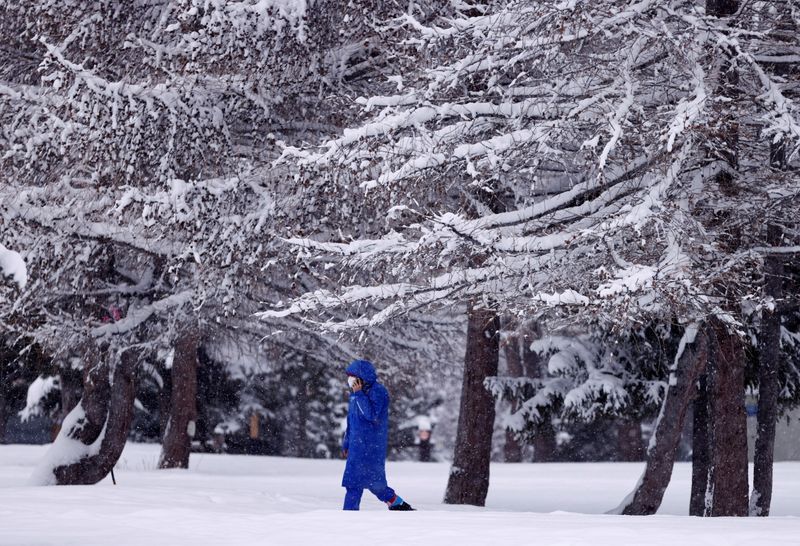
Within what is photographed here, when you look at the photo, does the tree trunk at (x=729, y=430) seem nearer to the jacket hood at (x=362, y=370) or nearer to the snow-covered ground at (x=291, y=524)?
the snow-covered ground at (x=291, y=524)

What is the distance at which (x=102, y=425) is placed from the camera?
14.1 meters

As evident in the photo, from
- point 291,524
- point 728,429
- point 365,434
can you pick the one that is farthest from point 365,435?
point 728,429

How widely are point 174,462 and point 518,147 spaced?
13548mm

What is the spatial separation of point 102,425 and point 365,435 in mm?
6411

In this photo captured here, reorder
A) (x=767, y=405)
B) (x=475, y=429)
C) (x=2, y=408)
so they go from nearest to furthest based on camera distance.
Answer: (x=767, y=405), (x=475, y=429), (x=2, y=408)

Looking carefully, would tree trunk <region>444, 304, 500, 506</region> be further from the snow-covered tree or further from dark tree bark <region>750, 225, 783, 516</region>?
dark tree bark <region>750, 225, 783, 516</region>

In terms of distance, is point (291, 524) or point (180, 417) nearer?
point (291, 524)

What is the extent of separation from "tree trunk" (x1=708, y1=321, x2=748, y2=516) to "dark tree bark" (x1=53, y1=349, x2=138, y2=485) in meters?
7.38

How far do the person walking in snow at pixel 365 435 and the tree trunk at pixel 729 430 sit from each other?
11.6ft

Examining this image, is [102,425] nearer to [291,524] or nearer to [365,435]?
[365,435]

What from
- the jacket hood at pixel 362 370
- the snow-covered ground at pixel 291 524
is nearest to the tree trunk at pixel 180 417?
the snow-covered ground at pixel 291 524

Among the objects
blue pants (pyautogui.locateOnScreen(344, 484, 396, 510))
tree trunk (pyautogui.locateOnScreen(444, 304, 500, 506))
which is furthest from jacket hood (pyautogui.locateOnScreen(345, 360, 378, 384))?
tree trunk (pyautogui.locateOnScreen(444, 304, 500, 506))

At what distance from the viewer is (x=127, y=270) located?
1470 cm

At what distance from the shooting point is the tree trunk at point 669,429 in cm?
1253
